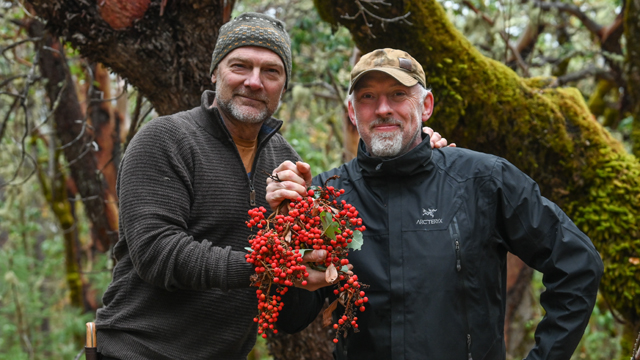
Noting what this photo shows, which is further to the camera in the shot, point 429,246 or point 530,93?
point 530,93

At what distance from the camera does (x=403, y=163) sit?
2.36 meters

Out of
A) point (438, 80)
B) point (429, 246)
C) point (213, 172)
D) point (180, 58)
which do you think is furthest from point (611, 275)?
point (180, 58)

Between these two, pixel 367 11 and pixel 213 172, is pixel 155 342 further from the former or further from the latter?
pixel 367 11

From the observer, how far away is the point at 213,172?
2498 mm

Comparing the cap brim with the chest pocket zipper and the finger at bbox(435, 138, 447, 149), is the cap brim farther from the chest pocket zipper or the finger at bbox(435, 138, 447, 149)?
the chest pocket zipper

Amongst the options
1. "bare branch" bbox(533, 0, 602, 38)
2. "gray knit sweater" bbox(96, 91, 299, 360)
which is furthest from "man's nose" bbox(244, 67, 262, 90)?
"bare branch" bbox(533, 0, 602, 38)

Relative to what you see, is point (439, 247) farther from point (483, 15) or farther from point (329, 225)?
point (483, 15)

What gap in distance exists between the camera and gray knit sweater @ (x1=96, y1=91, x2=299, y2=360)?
2.17 m

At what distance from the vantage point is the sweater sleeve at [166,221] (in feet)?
7.03

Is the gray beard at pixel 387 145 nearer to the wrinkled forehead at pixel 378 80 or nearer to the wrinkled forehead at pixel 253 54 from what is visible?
the wrinkled forehead at pixel 378 80

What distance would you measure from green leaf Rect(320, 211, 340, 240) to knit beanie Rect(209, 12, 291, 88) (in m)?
1.09

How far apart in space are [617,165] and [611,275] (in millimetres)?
752

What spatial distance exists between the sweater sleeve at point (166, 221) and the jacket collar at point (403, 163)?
2.40 feet

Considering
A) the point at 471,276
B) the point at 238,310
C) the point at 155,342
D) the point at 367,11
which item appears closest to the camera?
the point at 471,276
